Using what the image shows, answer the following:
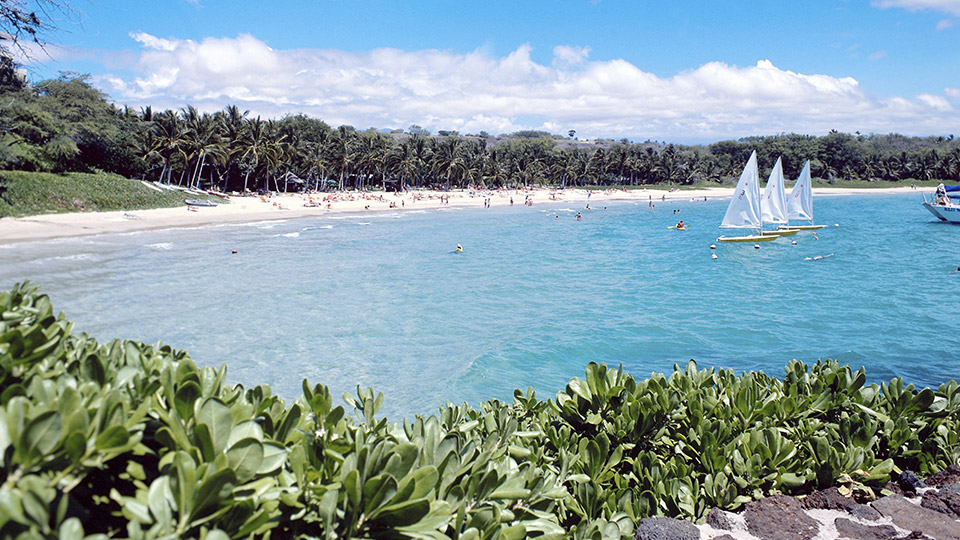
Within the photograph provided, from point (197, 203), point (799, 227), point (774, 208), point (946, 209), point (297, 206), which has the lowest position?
point (799, 227)

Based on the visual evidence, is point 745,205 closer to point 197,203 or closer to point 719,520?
point 719,520

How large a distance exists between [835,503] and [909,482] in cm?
93

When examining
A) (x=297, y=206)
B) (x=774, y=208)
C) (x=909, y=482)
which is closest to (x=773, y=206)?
(x=774, y=208)

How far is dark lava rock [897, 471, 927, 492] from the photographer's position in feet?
16.2

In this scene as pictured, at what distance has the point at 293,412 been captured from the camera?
2.90 meters

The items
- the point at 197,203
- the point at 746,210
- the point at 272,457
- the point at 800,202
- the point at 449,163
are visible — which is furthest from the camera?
the point at 449,163

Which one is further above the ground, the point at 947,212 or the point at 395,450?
the point at 947,212

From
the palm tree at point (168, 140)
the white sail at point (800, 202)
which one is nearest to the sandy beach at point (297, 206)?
the palm tree at point (168, 140)

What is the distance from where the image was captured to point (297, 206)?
59.7 m

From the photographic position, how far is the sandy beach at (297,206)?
3604 centimetres

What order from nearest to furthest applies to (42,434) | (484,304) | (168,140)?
(42,434) → (484,304) → (168,140)

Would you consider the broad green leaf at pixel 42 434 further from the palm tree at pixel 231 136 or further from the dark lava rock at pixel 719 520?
the palm tree at pixel 231 136

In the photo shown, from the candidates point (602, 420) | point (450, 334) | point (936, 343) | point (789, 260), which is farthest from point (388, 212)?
point (602, 420)

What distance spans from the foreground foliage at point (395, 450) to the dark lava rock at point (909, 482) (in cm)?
20
